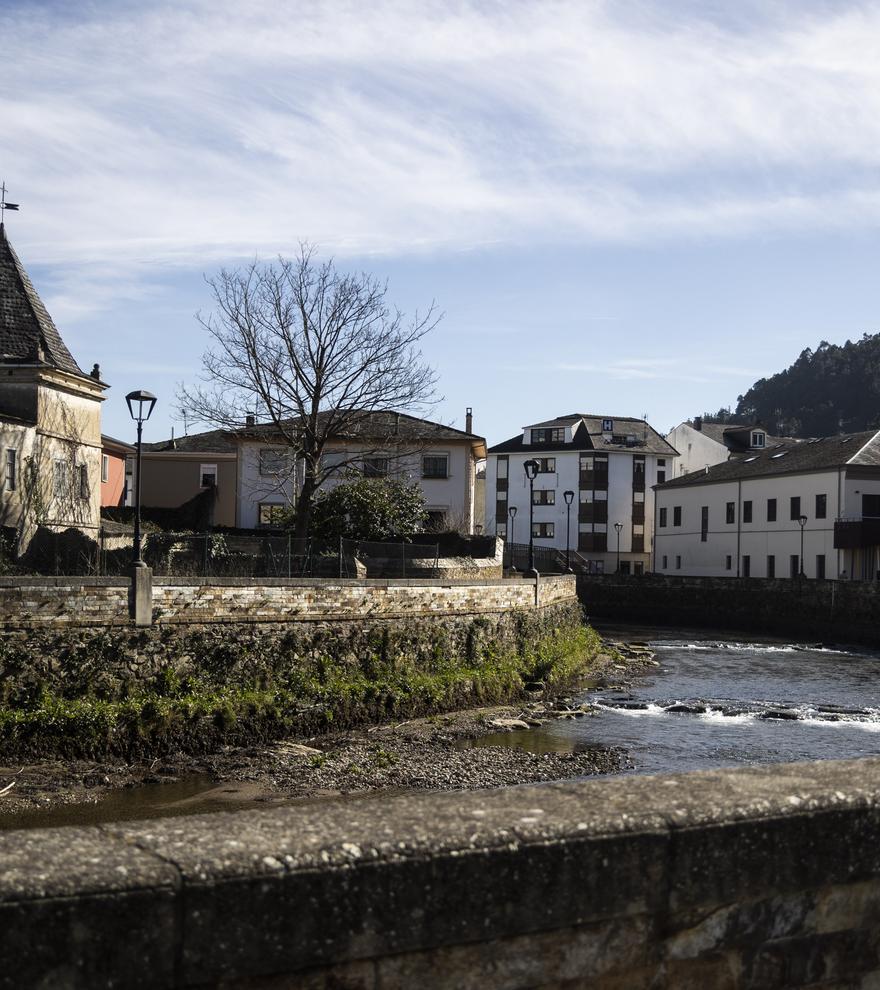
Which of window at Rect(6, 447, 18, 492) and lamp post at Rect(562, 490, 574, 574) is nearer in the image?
window at Rect(6, 447, 18, 492)

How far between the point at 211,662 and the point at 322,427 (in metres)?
18.9

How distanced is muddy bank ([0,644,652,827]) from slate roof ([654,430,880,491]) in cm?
3780

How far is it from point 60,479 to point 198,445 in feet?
86.9

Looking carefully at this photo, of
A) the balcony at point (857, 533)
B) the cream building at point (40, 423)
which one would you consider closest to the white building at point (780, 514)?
the balcony at point (857, 533)

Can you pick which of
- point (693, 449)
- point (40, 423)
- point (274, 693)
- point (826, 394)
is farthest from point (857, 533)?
point (826, 394)

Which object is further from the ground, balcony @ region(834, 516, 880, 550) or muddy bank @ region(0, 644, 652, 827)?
balcony @ region(834, 516, 880, 550)

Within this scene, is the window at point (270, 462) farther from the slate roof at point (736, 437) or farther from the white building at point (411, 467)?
the slate roof at point (736, 437)

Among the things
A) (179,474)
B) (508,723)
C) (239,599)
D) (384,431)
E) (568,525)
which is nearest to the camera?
(239,599)

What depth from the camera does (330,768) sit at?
58.9 ft

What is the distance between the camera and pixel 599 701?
1065 inches

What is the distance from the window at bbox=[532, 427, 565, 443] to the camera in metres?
77.4

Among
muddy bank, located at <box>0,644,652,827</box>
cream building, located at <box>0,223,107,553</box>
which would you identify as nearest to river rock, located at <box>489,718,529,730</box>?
muddy bank, located at <box>0,644,652,827</box>

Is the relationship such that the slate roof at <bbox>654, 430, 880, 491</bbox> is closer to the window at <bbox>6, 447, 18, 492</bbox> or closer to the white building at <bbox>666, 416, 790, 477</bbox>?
the white building at <bbox>666, 416, 790, 477</bbox>

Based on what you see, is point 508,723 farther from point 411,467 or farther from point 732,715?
point 411,467
